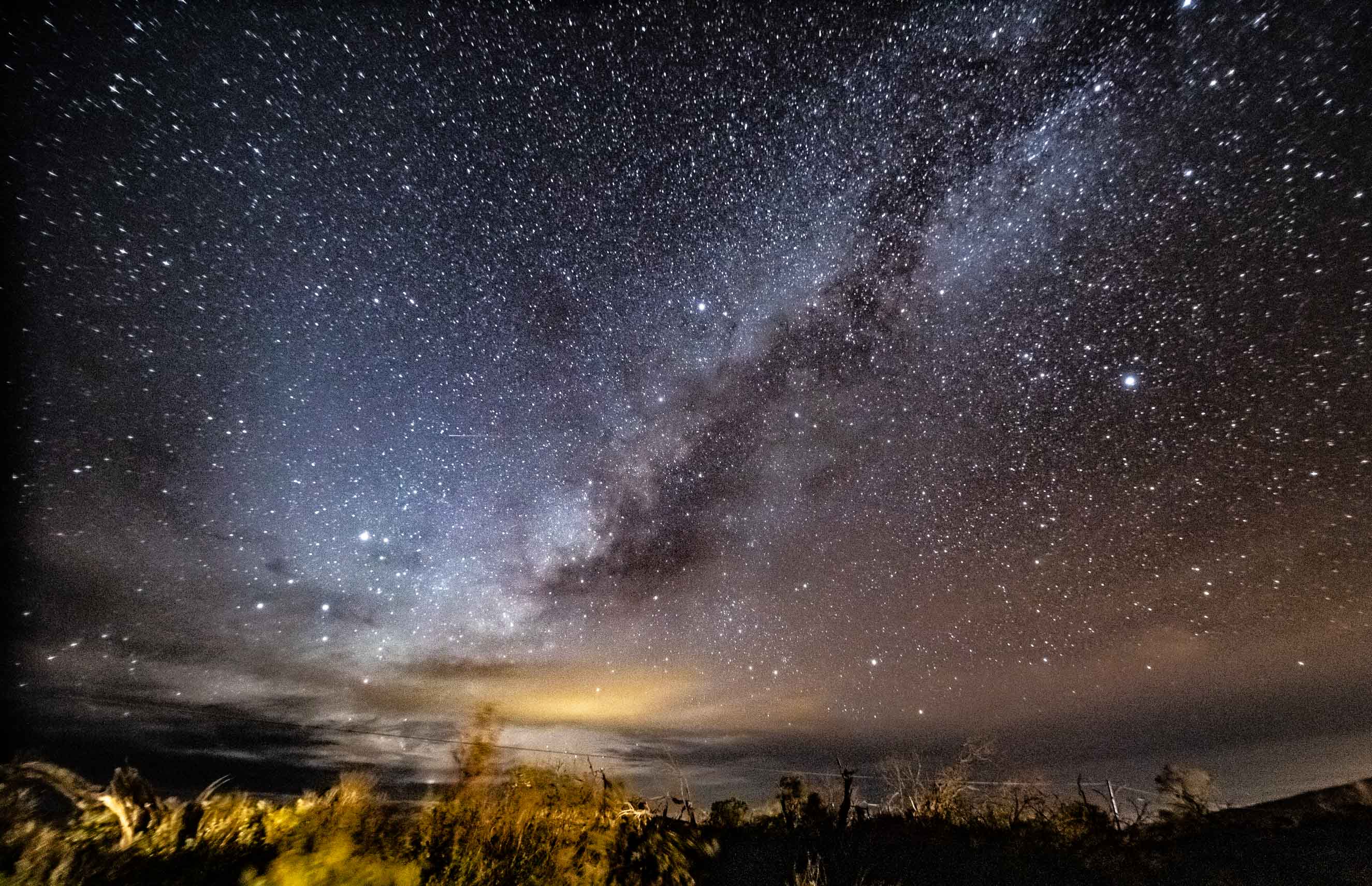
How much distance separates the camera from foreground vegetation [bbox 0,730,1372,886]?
23.3ft

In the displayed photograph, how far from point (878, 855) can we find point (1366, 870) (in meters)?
10.3

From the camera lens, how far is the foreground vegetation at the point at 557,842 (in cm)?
709

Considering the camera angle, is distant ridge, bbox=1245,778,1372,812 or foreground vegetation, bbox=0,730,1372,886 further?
distant ridge, bbox=1245,778,1372,812

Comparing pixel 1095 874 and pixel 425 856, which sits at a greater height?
pixel 425 856

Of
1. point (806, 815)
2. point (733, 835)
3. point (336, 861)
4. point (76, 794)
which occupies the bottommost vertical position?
point (733, 835)

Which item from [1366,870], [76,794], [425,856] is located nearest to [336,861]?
[425,856]

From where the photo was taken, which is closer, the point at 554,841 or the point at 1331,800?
the point at 554,841

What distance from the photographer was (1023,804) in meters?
18.8

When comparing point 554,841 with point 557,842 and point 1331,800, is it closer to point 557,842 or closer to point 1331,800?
point 557,842

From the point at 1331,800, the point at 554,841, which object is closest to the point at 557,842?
the point at 554,841

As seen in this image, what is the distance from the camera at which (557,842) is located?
8.70 meters

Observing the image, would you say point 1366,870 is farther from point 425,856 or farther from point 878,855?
point 425,856

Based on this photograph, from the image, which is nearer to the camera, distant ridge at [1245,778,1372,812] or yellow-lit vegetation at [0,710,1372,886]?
yellow-lit vegetation at [0,710,1372,886]

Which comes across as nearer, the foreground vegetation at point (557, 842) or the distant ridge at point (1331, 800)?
the foreground vegetation at point (557, 842)
